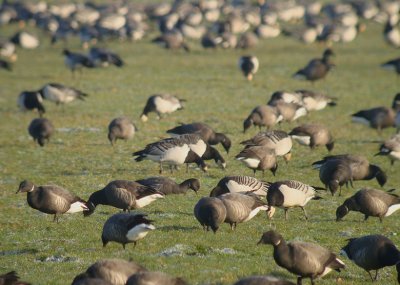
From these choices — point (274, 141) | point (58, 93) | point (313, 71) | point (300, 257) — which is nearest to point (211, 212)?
point (300, 257)

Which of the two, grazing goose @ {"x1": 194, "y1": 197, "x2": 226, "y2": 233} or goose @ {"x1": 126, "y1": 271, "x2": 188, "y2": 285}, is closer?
goose @ {"x1": 126, "y1": 271, "x2": 188, "y2": 285}

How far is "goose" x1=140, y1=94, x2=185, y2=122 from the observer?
35.5 metres

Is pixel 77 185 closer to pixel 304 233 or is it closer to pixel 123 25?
pixel 304 233

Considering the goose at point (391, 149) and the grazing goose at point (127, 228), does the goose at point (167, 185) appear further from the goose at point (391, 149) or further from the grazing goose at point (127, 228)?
the goose at point (391, 149)

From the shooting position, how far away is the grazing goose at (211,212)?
1762cm

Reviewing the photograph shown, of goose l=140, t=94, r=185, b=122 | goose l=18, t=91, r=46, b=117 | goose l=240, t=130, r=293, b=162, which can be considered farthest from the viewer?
goose l=18, t=91, r=46, b=117

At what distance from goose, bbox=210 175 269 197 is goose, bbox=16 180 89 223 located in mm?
3674

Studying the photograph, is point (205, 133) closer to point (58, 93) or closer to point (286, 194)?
point (286, 194)

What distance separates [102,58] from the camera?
53.7 m

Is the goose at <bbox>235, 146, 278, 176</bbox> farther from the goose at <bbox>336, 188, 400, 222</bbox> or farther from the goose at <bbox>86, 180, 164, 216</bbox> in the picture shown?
the goose at <bbox>86, 180, 164, 216</bbox>

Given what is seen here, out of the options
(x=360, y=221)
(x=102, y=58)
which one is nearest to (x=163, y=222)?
(x=360, y=221)

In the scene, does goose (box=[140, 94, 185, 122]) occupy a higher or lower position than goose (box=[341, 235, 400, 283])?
lower

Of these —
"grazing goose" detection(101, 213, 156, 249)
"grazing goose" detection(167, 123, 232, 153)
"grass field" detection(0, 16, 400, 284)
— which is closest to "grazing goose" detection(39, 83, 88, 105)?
"grass field" detection(0, 16, 400, 284)

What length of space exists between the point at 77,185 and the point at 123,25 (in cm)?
5156
